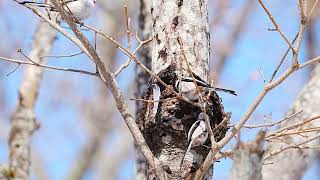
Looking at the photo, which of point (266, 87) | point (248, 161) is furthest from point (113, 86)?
point (248, 161)

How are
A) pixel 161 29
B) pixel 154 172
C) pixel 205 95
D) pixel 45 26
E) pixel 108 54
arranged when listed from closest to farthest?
pixel 154 172 < pixel 205 95 < pixel 161 29 < pixel 45 26 < pixel 108 54

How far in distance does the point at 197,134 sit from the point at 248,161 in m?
0.71

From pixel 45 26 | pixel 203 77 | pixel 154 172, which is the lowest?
pixel 154 172

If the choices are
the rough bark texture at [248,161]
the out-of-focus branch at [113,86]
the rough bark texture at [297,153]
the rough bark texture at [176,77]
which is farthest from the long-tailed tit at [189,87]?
the rough bark texture at [297,153]

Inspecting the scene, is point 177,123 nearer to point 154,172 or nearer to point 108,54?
point 154,172

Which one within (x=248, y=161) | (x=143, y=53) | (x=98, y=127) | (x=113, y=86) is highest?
(x=98, y=127)

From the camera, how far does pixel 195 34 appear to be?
2609 millimetres

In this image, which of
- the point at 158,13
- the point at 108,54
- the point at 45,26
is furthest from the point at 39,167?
the point at 158,13

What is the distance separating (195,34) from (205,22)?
0.09 meters

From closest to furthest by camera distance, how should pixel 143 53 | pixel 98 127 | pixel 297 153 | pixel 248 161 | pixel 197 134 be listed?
pixel 248 161, pixel 197 134, pixel 297 153, pixel 143 53, pixel 98 127

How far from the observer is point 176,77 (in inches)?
99.4

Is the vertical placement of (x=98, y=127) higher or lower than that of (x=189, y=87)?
higher

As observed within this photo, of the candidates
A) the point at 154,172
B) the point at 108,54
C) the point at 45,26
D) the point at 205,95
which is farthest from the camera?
the point at 108,54

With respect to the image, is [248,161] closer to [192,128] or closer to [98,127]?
[192,128]
